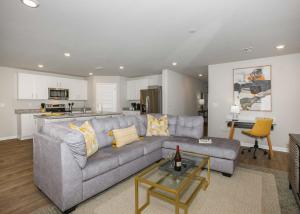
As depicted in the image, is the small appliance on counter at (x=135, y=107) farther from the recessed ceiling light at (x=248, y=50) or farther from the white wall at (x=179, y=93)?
the recessed ceiling light at (x=248, y=50)

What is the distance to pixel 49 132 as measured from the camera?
2152 mm

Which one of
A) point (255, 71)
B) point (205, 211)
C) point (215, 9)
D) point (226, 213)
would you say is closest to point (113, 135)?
point (205, 211)

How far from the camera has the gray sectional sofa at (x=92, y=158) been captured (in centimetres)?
175

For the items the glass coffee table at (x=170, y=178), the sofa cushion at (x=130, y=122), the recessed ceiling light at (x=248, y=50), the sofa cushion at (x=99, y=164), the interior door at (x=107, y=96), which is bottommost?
the glass coffee table at (x=170, y=178)

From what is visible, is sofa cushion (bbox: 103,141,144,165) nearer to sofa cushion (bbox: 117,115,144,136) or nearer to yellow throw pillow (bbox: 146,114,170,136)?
sofa cushion (bbox: 117,115,144,136)

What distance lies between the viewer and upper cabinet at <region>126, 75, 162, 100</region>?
683cm

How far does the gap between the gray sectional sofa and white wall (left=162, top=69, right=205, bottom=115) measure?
2688 mm

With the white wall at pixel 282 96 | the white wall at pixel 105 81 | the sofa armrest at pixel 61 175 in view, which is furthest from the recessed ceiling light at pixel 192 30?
the white wall at pixel 105 81

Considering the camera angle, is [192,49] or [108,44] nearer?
[108,44]

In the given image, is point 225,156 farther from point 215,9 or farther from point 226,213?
point 215,9

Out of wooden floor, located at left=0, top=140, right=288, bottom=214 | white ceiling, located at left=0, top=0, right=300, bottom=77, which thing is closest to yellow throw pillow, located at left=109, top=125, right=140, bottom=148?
wooden floor, located at left=0, top=140, right=288, bottom=214

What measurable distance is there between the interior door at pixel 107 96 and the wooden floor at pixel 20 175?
321 cm

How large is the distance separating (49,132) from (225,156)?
273 centimetres

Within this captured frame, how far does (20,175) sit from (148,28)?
131 inches
